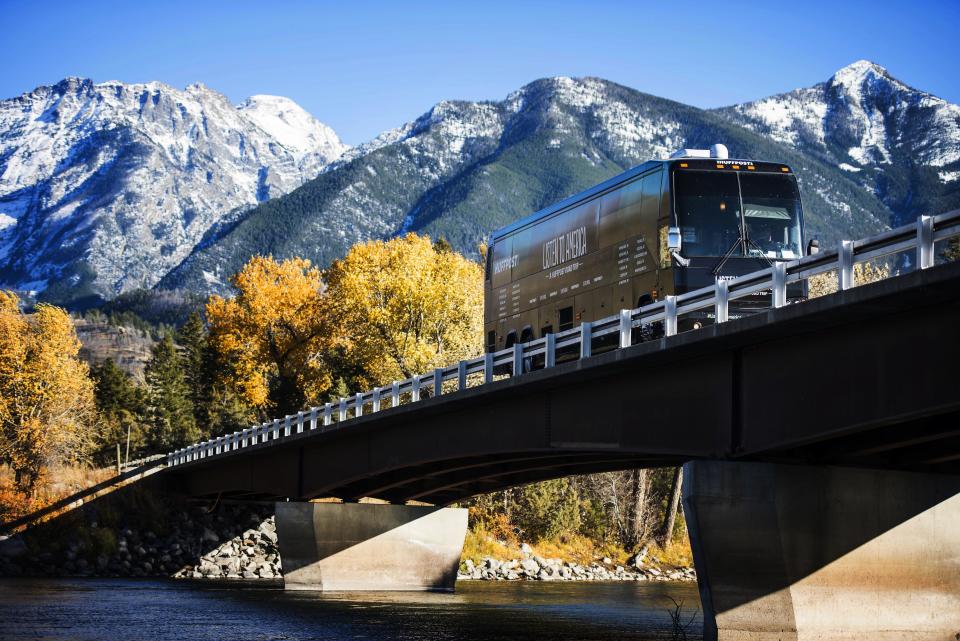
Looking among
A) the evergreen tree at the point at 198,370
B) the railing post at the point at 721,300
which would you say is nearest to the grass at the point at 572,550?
the evergreen tree at the point at 198,370

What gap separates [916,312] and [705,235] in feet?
36.2

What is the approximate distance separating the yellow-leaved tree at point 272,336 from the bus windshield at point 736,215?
5018cm

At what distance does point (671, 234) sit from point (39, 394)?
46.1 metres

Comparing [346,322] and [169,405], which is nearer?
[346,322]

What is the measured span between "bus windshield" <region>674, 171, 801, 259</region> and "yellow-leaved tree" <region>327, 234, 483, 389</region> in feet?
126

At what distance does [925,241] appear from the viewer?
1941cm

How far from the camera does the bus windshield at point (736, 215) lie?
99.7ft

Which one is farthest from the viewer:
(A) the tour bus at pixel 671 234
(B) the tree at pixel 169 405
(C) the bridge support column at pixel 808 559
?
(B) the tree at pixel 169 405

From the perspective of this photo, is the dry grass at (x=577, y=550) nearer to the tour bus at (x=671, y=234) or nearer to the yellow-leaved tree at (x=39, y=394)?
the yellow-leaved tree at (x=39, y=394)

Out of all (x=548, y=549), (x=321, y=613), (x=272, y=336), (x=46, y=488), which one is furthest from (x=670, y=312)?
(x=272, y=336)

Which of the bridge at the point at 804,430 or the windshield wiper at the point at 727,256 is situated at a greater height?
the windshield wiper at the point at 727,256

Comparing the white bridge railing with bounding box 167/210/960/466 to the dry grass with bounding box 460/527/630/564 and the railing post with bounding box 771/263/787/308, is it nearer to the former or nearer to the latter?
the railing post with bounding box 771/263/787/308

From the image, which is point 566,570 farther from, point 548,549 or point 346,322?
point 346,322

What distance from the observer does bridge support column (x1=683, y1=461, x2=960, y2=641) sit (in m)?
22.9
